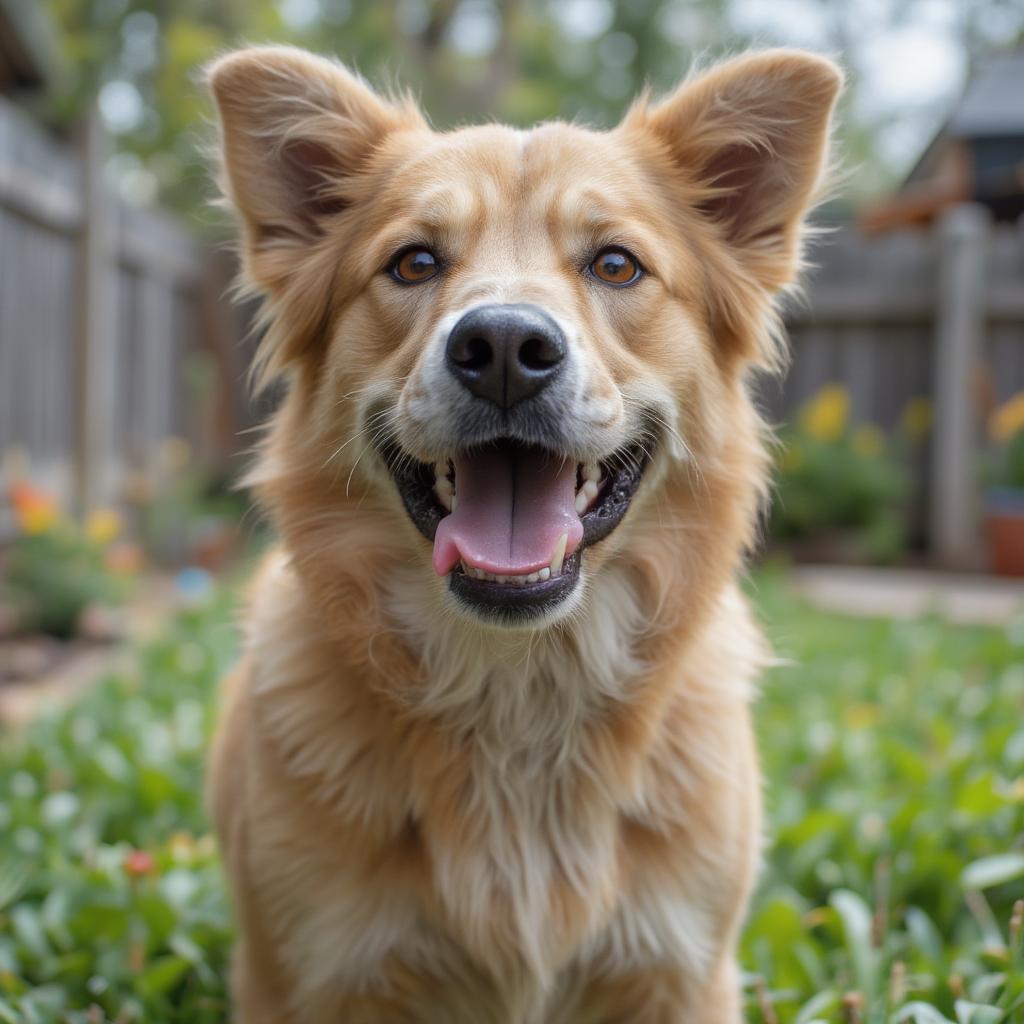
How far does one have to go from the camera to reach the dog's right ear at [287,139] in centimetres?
274

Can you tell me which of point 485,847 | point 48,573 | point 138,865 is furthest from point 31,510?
point 485,847

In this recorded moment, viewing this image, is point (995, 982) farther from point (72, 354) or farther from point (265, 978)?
point (72, 354)

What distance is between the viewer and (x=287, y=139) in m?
2.82

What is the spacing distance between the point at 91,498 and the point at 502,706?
236 inches

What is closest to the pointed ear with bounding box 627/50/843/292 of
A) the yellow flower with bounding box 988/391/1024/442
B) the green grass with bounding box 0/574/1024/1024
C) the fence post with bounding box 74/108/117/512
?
the green grass with bounding box 0/574/1024/1024

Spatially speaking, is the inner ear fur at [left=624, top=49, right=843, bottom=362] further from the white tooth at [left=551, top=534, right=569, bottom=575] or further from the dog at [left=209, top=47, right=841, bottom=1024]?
the white tooth at [left=551, top=534, right=569, bottom=575]

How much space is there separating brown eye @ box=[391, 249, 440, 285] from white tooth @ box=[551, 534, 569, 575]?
71 centimetres

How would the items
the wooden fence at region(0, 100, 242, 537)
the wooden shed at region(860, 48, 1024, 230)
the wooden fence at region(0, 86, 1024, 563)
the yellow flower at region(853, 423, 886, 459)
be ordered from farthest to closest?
1. the wooden shed at region(860, 48, 1024, 230)
2. the yellow flower at region(853, 423, 886, 459)
3. the wooden fence at region(0, 86, 1024, 563)
4. the wooden fence at region(0, 100, 242, 537)

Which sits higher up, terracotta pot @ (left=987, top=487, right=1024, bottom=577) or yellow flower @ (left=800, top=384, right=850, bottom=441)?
yellow flower @ (left=800, top=384, right=850, bottom=441)

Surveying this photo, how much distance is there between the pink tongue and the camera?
7.50 feet

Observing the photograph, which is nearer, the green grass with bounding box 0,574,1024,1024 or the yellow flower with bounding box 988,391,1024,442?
the green grass with bounding box 0,574,1024,1024

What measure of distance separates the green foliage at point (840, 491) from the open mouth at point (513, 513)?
22.8 feet

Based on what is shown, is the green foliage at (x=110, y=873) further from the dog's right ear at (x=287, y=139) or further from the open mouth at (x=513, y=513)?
the dog's right ear at (x=287, y=139)

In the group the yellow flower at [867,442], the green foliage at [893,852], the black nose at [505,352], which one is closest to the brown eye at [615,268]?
the black nose at [505,352]
